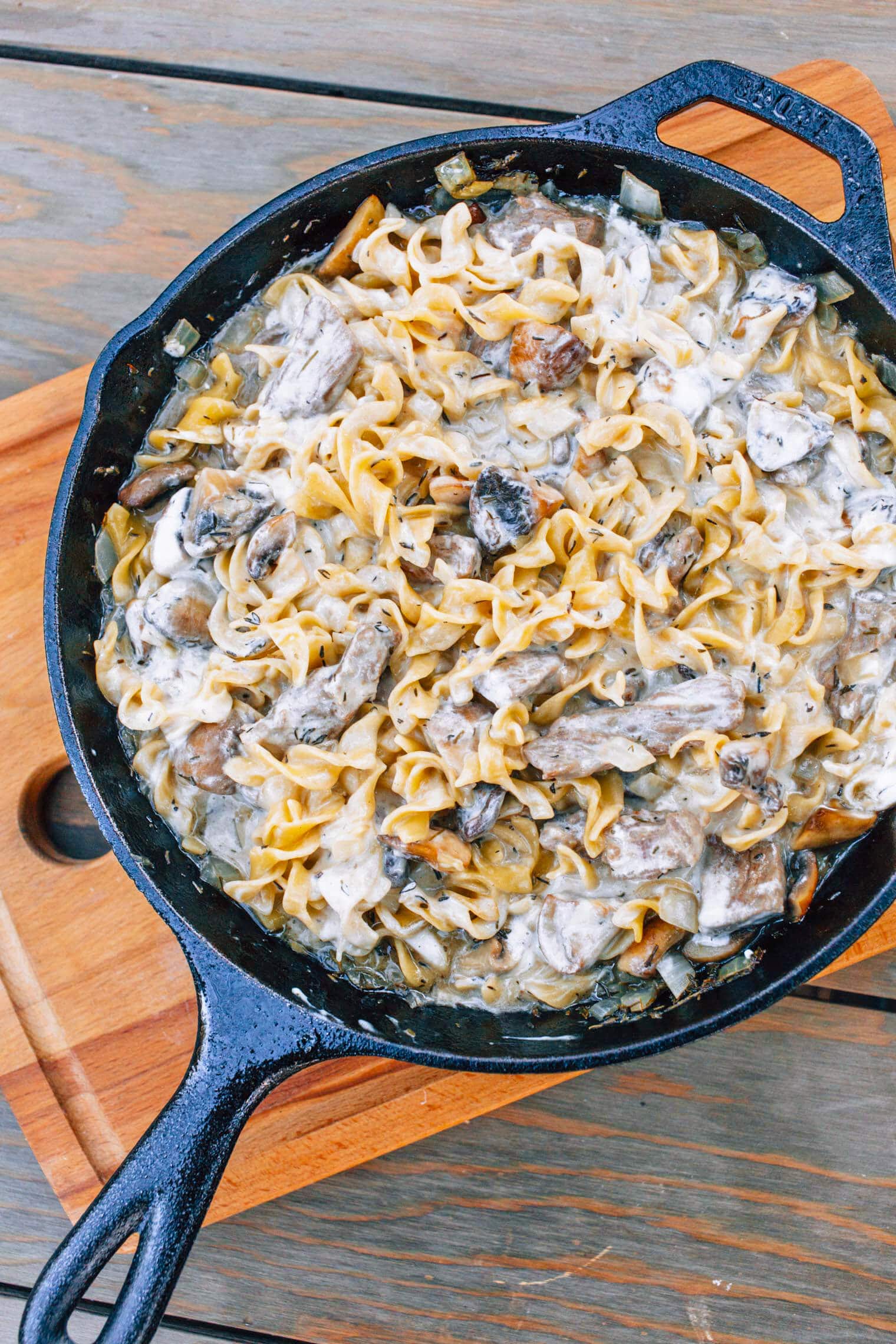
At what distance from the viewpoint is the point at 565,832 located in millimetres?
2213

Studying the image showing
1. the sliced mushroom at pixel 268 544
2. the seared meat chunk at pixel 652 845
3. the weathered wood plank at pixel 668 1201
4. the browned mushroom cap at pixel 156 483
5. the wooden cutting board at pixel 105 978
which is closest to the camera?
the seared meat chunk at pixel 652 845

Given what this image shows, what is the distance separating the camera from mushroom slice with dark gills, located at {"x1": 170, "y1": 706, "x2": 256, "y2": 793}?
2.26 m

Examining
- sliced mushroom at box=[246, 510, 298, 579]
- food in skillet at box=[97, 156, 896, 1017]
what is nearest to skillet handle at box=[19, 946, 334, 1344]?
food in skillet at box=[97, 156, 896, 1017]

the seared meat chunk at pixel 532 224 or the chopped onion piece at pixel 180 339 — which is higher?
the seared meat chunk at pixel 532 224

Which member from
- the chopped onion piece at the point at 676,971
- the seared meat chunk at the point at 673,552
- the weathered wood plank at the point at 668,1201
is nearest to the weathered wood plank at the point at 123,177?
the seared meat chunk at the point at 673,552

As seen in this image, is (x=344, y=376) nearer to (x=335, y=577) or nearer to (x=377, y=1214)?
(x=335, y=577)

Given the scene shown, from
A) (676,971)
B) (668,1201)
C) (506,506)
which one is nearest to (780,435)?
(506,506)

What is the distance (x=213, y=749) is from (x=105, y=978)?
0.85 meters

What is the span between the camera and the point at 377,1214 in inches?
112

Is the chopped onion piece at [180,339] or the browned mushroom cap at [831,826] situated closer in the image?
the browned mushroom cap at [831,826]

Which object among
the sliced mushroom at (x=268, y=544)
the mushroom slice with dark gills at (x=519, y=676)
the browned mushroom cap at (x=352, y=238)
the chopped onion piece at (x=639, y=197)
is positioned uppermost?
the chopped onion piece at (x=639, y=197)

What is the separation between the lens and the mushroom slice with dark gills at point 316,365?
89.4 inches

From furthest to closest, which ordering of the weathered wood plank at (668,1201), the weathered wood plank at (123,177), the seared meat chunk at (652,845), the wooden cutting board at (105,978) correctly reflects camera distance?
the weathered wood plank at (123,177) < the weathered wood plank at (668,1201) < the wooden cutting board at (105,978) < the seared meat chunk at (652,845)

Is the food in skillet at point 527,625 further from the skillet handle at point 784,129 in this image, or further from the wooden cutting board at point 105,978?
the wooden cutting board at point 105,978
